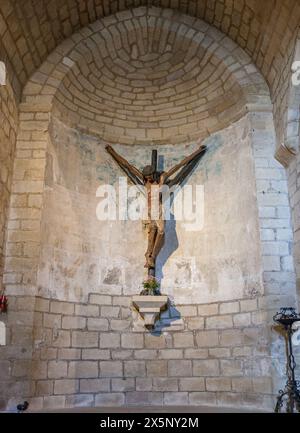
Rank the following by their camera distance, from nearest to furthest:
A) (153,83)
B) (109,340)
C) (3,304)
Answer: (3,304) < (109,340) < (153,83)

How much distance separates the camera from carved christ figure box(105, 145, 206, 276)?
665 cm

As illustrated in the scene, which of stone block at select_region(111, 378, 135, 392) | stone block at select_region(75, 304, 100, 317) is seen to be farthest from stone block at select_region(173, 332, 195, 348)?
stone block at select_region(75, 304, 100, 317)

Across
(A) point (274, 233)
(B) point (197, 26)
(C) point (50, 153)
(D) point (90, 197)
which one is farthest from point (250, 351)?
(B) point (197, 26)

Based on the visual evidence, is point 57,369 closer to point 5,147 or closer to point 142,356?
point 142,356

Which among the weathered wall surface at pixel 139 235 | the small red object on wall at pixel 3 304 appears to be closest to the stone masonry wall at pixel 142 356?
the small red object on wall at pixel 3 304

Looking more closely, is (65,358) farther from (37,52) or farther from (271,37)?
(271,37)

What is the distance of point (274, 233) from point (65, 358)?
10.7 feet

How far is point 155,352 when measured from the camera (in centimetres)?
647

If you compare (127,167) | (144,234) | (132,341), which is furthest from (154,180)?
(132,341)

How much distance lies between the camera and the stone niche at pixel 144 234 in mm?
5781

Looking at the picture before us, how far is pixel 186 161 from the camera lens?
715cm

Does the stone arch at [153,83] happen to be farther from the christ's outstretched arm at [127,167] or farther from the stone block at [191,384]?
the stone block at [191,384]

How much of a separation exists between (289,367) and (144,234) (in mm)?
2992

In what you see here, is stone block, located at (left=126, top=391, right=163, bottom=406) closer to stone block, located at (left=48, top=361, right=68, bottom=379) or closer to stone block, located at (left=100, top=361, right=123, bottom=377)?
stone block, located at (left=100, top=361, right=123, bottom=377)
